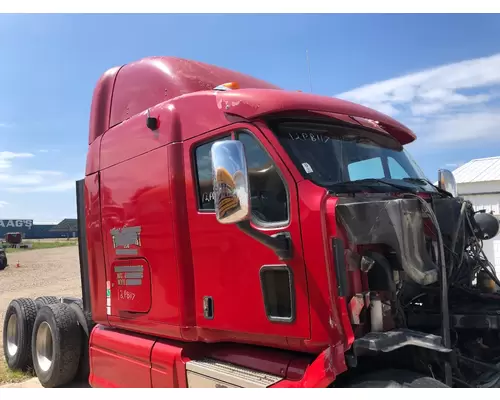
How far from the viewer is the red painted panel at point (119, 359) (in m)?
4.33

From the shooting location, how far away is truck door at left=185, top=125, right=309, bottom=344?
3227mm

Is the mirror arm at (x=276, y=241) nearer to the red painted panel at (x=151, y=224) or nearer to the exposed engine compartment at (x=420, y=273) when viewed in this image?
the exposed engine compartment at (x=420, y=273)

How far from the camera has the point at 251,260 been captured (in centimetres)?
341

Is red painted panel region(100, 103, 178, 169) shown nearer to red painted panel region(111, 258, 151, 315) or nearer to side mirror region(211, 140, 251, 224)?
red painted panel region(111, 258, 151, 315)

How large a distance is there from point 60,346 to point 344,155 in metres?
4.08

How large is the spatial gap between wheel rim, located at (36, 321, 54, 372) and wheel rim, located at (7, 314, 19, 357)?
636 millimetres

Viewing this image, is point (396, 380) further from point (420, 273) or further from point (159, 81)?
point (159, 81)

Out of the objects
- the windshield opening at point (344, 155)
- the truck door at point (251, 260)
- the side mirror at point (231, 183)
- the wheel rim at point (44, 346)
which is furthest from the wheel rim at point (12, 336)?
Result: the windshield opening at point (344, 155)

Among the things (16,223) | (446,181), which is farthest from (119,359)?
(16,223)

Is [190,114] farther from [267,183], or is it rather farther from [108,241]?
[108,241]

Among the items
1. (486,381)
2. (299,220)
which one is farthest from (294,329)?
(486,381)

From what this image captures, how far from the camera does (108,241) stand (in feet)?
15.8

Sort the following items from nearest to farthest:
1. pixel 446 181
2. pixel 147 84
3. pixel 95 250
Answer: pixel 147 84, pixel 446 181, pixel 95 250

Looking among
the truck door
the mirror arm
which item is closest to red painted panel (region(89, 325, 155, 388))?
the truck door
